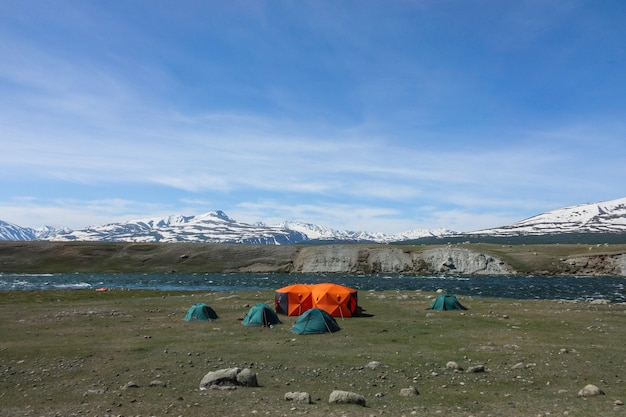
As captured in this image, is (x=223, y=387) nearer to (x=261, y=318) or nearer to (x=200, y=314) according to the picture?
(x=261, y=318)

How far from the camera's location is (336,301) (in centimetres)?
4009

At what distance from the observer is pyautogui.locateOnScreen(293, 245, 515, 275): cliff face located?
139375 millimetres

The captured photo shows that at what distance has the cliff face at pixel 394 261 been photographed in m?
139

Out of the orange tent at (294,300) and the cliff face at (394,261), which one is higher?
the cliff face at (394,261)

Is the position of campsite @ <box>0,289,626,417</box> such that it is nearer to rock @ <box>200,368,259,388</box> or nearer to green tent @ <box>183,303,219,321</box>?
rock @ <box>200,368,259,388</box>

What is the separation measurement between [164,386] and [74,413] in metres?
4.13

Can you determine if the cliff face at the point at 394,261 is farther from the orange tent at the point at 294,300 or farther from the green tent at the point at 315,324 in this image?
the green tent at the point at 315,324

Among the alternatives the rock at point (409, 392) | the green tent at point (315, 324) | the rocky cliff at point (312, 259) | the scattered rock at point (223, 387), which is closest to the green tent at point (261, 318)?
the green tent at point (315, 324)

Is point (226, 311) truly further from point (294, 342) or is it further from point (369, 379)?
point (369, 379)

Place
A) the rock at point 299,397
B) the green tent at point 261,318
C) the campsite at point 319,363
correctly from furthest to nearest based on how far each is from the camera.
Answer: the green tent at point 261,318 < the rock at point 299,397 < the campsite at point 319,363

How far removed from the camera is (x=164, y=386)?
61.4 ft

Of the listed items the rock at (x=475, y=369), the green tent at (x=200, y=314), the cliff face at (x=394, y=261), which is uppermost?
the cliff face at (x=394, y=261)

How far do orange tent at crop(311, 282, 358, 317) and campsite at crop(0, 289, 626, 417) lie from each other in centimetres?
197

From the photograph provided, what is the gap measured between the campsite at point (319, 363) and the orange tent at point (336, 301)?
1.97m
